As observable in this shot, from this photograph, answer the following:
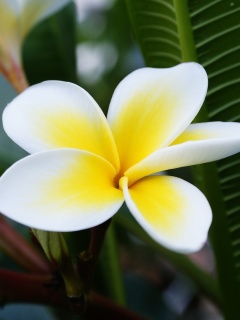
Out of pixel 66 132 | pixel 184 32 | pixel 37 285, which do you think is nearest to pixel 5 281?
pixel 37 285

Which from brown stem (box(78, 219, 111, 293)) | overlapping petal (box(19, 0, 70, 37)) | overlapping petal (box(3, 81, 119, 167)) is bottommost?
brown stem (box(78, 219, 111, 293))

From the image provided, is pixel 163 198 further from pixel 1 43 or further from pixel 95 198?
pixel 1 43

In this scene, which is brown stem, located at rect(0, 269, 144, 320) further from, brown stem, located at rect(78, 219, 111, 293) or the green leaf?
the green leaf

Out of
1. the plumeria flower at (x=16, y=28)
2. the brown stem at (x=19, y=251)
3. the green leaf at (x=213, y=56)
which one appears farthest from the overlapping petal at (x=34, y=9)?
the brown stem at (x=19, y=251)

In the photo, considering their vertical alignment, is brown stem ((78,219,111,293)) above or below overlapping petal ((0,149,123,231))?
below

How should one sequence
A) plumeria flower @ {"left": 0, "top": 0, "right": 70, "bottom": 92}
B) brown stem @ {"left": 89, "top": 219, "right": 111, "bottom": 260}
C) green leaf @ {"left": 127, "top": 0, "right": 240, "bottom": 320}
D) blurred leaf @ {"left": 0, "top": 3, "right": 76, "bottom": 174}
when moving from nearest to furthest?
brown stem @ {"left": 89, "top": 219, "right": 111, "bottom": 260}, green leaf @ {"left": 127, "top": 0, "right": 240, "bottom": 320}, plumeria flower @ {"left": 0, "top": 0, "right": 70, "bottom": 92}, blurred leaf @ {"left": 0, "top": 3, "right": 76, "bottom": 174}

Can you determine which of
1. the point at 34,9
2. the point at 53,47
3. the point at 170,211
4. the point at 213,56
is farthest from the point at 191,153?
the point at 53,47

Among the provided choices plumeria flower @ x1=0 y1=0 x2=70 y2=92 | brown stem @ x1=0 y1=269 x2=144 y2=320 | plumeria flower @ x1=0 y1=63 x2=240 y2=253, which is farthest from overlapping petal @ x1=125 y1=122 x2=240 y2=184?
plumeria flower @ x1=0 y1=0 x2=70 y2=92
